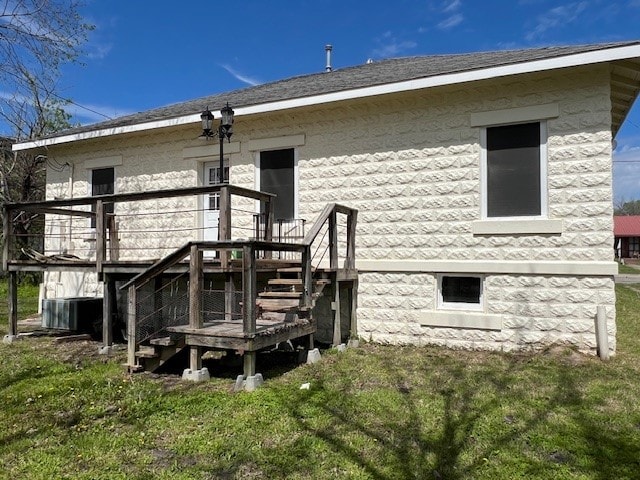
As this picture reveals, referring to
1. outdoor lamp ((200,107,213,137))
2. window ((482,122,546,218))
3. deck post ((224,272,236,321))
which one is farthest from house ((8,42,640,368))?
deck post ((224,272,236,321))

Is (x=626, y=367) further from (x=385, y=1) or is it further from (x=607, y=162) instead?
(x=385, y=1)

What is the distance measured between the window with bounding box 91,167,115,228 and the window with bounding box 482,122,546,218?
7.60 metres

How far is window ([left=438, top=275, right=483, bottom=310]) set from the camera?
6.97 m

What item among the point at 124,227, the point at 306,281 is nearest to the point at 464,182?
the point at 306,281

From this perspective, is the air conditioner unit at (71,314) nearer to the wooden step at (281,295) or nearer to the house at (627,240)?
the wooden step at (281,295)

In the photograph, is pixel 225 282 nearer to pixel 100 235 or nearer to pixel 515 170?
pixel 100 235

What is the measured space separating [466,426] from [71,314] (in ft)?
23.4

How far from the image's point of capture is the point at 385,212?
24.6 ft

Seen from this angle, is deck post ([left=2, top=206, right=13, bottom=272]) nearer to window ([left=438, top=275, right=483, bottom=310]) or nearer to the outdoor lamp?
the outdoor lamp

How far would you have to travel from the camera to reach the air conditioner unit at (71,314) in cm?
834

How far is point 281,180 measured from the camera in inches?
332

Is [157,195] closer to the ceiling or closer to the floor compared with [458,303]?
closer to the ceiling

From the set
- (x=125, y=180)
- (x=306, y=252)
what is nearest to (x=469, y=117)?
(x=306, y=252)

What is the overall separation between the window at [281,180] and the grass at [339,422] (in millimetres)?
3189
